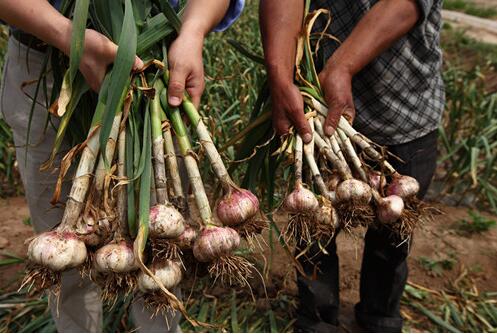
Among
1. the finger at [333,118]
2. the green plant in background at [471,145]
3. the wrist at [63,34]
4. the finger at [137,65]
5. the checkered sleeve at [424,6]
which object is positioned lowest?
the green plant in background at [471,145]

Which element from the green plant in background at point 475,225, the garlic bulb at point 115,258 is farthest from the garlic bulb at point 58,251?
the green plant in background at point 475,225

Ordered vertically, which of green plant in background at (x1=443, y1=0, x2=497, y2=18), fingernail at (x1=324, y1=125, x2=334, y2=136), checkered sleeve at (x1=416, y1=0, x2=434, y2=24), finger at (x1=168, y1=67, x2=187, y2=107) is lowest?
green plant in background at (x1=443, y1=0, x2=497, y2=18)

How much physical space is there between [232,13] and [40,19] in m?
0.45

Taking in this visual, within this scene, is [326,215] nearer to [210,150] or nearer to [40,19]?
[210,150]

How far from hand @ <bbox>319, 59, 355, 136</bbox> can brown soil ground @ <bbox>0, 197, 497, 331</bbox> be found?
2.85ft

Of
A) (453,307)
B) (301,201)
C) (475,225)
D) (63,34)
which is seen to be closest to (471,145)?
(475,225)

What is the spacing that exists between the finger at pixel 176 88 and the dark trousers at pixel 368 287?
0.75m

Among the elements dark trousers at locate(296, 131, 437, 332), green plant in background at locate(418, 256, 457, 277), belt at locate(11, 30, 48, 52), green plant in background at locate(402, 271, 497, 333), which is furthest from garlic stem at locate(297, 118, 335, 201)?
green plant in background at locate(418, 256, 457, 277)

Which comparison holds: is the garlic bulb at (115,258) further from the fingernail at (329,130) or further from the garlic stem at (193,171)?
the fingernail at (329,130)

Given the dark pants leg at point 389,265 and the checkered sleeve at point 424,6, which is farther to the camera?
the dark pants leg at point 389,265

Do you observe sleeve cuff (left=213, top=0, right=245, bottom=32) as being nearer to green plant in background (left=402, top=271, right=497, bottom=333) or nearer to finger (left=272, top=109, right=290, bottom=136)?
finger (left=272, top=109, right=290, bottom=136)

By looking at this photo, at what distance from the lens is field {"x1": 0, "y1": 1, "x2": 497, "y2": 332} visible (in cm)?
181

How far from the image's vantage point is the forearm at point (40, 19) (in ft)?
3.11

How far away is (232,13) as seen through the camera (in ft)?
3.99
